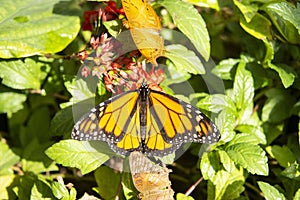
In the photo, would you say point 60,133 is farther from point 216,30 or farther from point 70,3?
point 216,30

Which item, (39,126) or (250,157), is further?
(39,126)

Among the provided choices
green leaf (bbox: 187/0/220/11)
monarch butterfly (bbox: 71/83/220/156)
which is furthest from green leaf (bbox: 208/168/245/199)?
green leaf (bbox: 187/0/220/11)

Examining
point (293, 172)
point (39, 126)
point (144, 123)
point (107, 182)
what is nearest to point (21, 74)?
point (39, 126)

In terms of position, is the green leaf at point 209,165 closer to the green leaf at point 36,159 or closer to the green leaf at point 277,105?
the green leaf at point 277,105

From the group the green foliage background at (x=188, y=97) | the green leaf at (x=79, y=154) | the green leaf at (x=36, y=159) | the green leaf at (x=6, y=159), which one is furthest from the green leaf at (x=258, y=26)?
the green leaf at (x=6, y=159)

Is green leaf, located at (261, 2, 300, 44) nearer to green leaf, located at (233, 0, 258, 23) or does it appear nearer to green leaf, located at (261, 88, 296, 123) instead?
green leaf, located at (233, 0, 258, 23)

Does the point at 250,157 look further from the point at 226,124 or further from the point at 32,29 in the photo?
the point at 32,29
